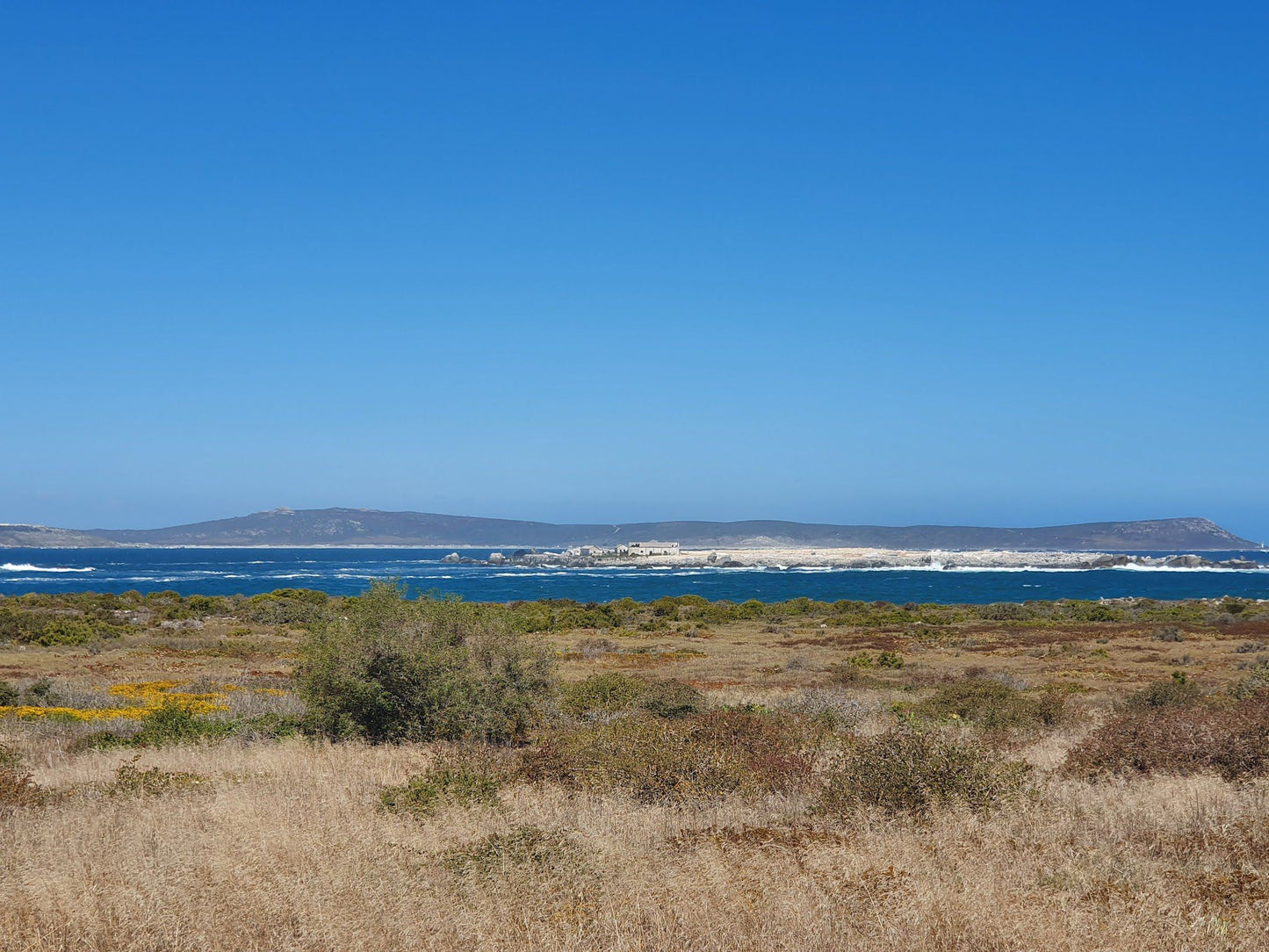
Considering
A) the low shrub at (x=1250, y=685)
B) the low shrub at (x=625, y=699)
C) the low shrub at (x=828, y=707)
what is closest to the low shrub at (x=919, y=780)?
the low shrub at (x=828, y=707)

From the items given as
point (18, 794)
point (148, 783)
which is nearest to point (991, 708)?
point (148, 783)

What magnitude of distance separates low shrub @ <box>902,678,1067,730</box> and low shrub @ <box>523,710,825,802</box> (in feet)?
20.1

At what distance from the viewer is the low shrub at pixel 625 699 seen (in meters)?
17.5

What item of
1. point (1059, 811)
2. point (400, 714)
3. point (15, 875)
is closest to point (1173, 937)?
point (1059, 811)

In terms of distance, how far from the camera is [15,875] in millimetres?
6496

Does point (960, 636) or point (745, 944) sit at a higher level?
point (745, 944)

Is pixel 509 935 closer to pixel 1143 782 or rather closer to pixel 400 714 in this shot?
pixel 1143 782

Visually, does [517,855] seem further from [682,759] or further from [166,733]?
[166,733]

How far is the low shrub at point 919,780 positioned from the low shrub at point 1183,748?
2.77 m

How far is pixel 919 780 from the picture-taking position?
361 inches

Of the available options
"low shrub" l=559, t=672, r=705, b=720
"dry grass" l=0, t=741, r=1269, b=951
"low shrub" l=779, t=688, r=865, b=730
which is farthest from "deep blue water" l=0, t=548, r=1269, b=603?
"dry grass" l=0, t=741, r=1269, b=951

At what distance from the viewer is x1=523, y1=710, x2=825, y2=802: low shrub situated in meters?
10.1

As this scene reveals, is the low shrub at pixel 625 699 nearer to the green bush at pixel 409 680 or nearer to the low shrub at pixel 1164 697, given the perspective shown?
the green bush at pixel 409 680

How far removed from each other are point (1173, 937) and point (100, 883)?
21.2ft
